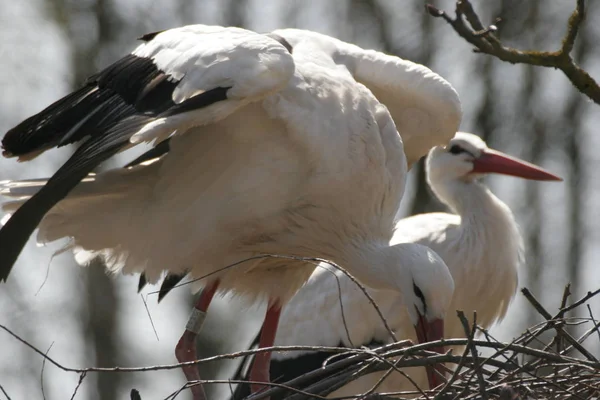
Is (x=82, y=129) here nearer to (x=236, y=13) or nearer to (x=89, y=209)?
(x=89, y=209)

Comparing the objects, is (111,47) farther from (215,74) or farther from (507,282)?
(215,74)

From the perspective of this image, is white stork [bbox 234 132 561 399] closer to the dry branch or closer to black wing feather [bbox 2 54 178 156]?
black wing feather [bbox 2 54 178 156]

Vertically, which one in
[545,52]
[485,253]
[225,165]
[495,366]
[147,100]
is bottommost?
[485,253]

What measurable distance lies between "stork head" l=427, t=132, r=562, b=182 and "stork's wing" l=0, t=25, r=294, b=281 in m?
3.03

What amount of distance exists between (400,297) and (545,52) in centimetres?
324

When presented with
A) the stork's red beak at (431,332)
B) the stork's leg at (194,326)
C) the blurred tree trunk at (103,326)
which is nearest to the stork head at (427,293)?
the stork's red beak at (431,332)

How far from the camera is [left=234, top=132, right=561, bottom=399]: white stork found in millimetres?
9047

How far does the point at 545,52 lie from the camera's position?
598 centimetres

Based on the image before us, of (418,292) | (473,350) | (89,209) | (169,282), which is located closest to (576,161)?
(169,282)

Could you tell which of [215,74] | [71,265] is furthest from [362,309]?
[71,265]

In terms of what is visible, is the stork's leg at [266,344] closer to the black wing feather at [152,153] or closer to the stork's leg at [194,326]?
the stork's leg at [194,326]

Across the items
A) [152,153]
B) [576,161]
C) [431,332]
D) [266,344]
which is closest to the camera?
[431,332]

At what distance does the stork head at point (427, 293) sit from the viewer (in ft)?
23.7

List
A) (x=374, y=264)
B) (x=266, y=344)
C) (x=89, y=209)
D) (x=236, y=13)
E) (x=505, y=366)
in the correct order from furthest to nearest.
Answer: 1. (x=236, y=13)
2. (x=266, y=344)
3. (x=89, y=209)
4. (x=374, y=264)
5. (x=505, y=366)
